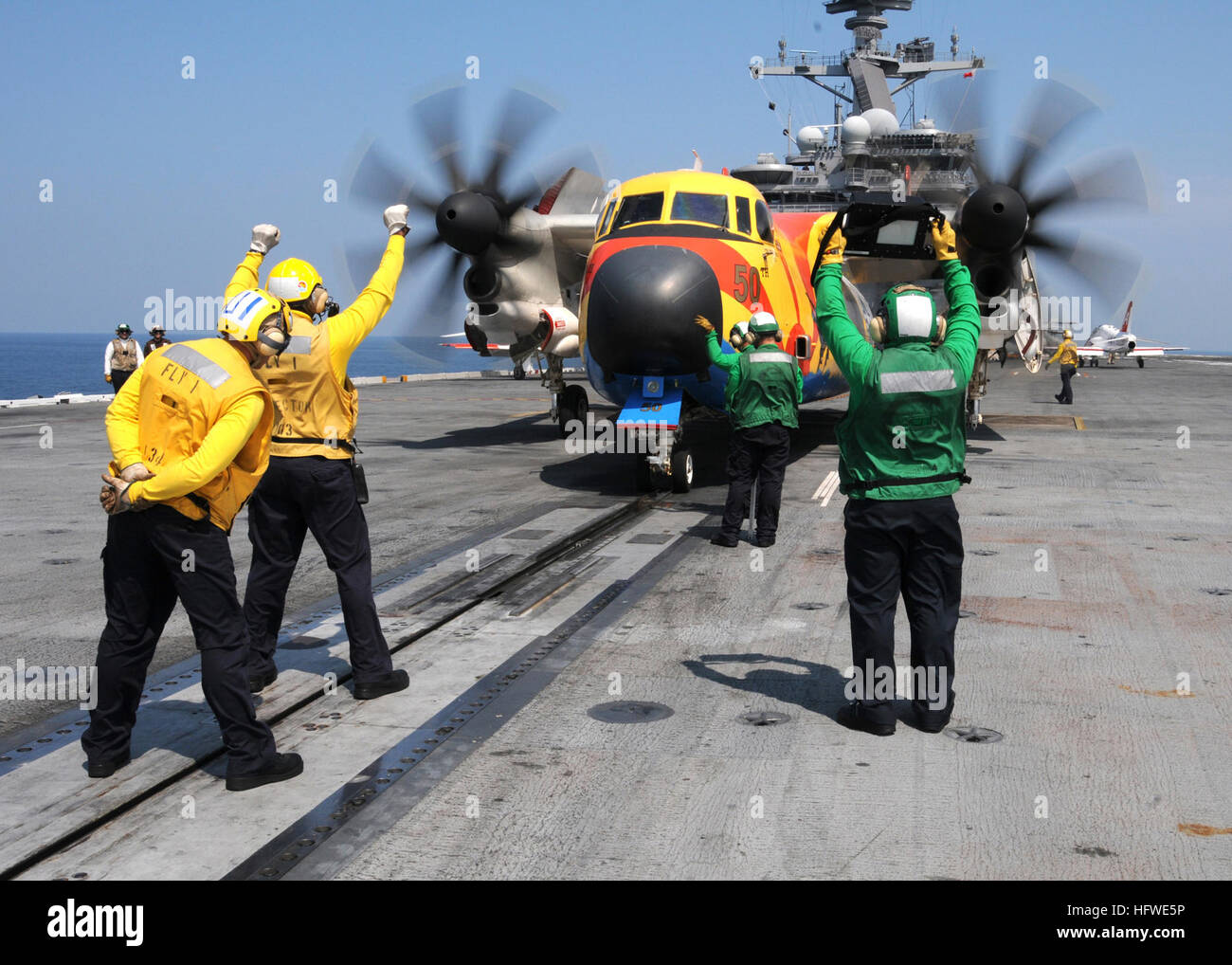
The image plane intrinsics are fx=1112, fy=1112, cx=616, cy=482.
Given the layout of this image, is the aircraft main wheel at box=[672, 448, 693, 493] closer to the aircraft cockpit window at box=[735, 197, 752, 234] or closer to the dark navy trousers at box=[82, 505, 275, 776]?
the aircraft cockpit window at box=[735, 197, 752, 234]

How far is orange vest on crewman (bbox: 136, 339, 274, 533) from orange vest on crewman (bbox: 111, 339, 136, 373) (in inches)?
639

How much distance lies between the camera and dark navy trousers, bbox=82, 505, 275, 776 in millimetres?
4719

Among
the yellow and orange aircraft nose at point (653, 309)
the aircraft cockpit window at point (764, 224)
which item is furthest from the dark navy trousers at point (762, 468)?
the aircraft cockpit window at point (764, 224)

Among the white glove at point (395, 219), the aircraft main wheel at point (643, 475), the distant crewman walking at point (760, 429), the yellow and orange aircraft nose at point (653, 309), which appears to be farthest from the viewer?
the aircraft main wheel at point (643, 475)

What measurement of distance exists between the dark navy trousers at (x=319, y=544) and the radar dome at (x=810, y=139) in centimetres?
4985

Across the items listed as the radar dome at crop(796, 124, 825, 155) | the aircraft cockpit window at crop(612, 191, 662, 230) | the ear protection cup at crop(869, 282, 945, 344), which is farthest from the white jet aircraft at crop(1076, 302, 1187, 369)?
the ear protection cup at crop(869, 282, 945, 344)

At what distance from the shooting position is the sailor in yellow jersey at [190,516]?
15.2ft

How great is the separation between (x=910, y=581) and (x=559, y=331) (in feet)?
47.1

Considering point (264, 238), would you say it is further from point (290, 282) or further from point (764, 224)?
point (764, 224)

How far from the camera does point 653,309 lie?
1159cm

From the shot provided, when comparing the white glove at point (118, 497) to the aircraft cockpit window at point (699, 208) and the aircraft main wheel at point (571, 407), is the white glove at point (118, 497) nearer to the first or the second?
the aircraft cockpit window at point (699, 208)

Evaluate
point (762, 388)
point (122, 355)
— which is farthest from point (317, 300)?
point (122, 355)

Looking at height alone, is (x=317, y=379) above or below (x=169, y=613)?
above

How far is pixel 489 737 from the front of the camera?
17.7ft
